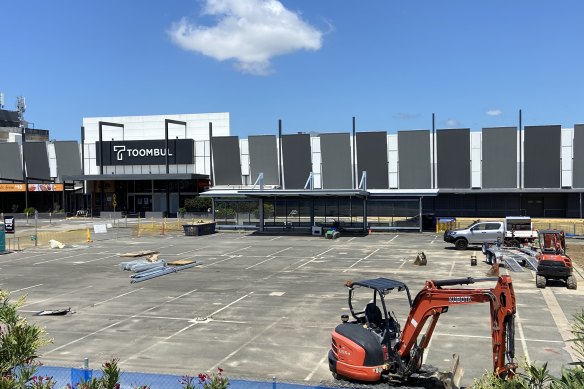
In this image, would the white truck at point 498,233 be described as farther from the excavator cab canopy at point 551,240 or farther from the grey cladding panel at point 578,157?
the grey cladding panel at point 578,157

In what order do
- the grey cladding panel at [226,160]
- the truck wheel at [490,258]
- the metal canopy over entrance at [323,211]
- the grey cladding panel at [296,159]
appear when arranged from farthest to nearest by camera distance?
the grey cladding panel at [226,160] < the grey cladding panel at [296,159] < the metal canopy over entrance at [323,211] < the truck wheel at [490,258]

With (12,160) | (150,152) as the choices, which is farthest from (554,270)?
(12,160)

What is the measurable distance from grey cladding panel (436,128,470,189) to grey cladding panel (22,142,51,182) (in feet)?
186

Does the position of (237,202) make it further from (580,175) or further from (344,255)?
(580,175)

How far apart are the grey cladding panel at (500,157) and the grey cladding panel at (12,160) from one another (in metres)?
66.0

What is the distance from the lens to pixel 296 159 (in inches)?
2776

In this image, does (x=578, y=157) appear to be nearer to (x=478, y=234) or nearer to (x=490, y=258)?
(x=478, y=234)

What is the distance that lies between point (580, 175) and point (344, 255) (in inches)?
1594

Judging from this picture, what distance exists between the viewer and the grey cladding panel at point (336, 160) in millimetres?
68438

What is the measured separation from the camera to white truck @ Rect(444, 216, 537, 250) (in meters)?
35.7

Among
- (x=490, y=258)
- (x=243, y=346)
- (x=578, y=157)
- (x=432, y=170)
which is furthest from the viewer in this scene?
(x=432, y=170)

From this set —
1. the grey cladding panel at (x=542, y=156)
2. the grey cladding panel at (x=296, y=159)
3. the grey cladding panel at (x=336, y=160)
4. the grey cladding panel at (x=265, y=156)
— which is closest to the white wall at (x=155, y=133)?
the grey cladding panel at (x=265, y=156)

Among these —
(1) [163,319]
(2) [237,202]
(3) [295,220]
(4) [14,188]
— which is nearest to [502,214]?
(3) [295,220]

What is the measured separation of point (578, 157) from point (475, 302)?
59.5 m
